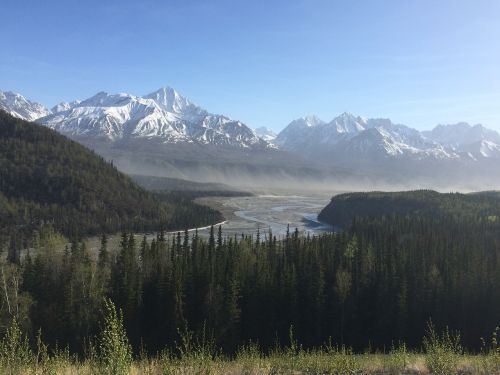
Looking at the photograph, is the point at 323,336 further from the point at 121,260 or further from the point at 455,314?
Answer: the point at 121,260

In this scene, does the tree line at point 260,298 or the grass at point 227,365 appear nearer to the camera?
the grass at point 227,365

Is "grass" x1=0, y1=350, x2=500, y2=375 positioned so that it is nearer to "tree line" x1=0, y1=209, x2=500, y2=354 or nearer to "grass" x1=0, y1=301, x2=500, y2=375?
"grass" x1=0, y1=301, x2=500, y2=375

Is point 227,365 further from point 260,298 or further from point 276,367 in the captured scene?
point 260,298

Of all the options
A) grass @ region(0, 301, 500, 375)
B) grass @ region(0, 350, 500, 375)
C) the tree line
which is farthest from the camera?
the tree line

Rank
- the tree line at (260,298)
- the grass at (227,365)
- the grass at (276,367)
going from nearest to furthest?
1. the grass at (227,365)
2. the grass at (276,367)
3. the tree line at (260,298)

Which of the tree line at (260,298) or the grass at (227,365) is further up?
the grass at (227,365)

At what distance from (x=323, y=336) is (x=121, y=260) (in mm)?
41170

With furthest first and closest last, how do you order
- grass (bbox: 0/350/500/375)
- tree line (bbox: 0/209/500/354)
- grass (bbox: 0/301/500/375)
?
tree line (bbox: 0/209/500/354) < grass (bbox: 0/350/500/375) < grass (bbox: 0/301/500/375)

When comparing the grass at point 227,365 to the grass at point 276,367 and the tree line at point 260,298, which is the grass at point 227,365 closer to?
the grass at point 276,367

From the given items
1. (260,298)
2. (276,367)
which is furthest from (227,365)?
(260,298)

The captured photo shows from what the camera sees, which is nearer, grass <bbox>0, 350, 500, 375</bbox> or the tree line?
grass <bbox>0, 350, 500, 375</bbox>

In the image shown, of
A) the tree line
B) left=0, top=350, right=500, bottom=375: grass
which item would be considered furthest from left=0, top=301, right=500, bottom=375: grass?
the tree line

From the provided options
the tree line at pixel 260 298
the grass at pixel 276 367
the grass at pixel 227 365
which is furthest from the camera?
the tree line at pixel 260 298

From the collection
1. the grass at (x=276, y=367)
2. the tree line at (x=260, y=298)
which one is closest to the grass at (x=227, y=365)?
the grass at (x=276, y=367)
